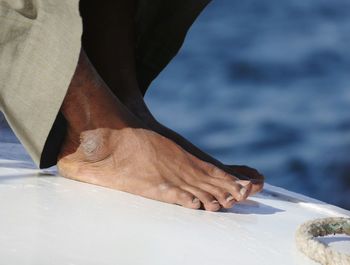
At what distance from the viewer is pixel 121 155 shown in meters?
2.39

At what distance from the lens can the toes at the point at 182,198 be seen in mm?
2270

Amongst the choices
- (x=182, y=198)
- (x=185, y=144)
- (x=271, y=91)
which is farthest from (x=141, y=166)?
(x=271, y=91)

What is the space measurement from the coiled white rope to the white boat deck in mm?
18

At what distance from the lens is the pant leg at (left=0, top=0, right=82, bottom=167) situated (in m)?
2.25

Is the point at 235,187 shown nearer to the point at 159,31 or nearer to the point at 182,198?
the point at 182,198

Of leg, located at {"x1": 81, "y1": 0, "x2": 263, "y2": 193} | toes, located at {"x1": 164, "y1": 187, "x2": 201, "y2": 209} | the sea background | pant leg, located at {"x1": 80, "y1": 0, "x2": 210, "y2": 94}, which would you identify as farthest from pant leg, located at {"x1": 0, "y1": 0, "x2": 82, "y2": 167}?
the sea background

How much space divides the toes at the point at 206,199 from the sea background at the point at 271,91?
2818mm

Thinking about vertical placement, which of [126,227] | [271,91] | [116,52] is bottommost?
[271,91]

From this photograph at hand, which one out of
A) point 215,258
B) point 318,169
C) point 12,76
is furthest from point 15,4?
point 318,169

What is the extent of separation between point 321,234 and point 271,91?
4101 mm

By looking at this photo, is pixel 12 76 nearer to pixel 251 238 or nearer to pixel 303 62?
pixel 251 238

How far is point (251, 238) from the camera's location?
6.79 feet

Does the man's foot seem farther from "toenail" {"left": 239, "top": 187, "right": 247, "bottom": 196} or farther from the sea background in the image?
the sea background

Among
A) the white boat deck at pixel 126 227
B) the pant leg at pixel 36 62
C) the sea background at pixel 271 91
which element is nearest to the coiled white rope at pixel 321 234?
the white boat deck at pixel 126 227
